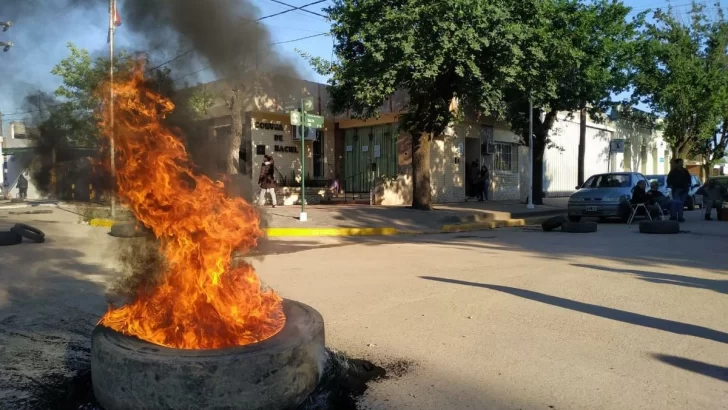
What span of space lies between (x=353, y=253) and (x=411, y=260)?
153 centimetres

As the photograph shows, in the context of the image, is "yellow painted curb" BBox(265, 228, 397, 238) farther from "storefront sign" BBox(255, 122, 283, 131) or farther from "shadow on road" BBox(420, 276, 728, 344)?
"storefront sign" BBox(255, 122, 283, 131)

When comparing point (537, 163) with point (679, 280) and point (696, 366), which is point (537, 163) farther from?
point (696, 366)

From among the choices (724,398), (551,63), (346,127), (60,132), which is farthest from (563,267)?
(346,127)

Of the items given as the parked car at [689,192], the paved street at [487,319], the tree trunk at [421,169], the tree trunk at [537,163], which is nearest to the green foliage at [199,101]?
the paved street at [487,319]

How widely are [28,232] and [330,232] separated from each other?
682 cm

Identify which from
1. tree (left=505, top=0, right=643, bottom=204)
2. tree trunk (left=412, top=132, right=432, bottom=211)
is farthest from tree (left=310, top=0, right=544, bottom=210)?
tree trunk (left=412, top=132, right=432, bottom=211)

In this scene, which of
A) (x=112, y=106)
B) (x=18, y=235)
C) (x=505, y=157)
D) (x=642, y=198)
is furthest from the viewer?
(x=505, y=157)

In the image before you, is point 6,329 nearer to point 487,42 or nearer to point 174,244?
point 174,244

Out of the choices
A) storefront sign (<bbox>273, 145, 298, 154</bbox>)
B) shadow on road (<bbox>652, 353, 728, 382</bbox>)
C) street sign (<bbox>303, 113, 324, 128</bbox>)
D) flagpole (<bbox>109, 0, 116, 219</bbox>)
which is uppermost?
street sign (<bbox>303, 113, 324, 128</bbox>)

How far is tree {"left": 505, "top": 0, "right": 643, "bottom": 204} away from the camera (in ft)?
53.7

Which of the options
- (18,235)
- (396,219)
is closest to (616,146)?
(396,219)

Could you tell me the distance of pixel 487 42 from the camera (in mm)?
13641

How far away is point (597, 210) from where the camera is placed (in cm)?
1652

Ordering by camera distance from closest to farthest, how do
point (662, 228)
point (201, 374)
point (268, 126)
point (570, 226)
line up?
point (201, 374) < point (662, 228) < point (570, 226) < point (268, 126)
